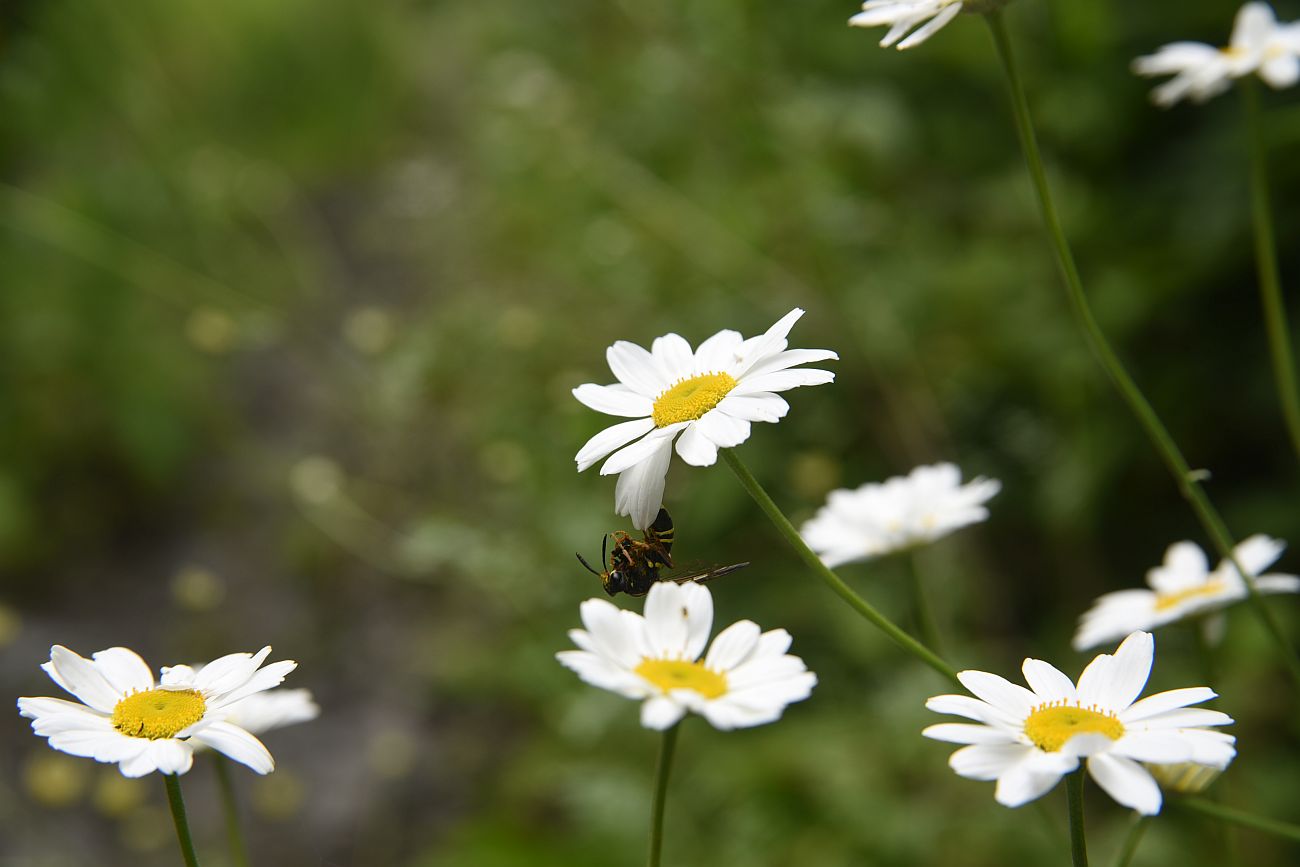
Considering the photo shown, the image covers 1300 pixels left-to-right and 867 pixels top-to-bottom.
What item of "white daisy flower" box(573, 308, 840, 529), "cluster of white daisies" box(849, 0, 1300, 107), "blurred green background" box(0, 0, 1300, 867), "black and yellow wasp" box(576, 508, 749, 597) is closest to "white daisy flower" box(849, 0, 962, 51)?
"cluster of white daisies" box(849, 0, 1300, 107)

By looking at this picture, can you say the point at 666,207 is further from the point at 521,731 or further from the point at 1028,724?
the point at 1028,724

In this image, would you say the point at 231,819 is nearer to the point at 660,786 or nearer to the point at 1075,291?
the point at 660,786

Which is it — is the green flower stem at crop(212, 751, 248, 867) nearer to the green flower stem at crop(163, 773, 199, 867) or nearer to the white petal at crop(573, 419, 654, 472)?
the green flower stem at crop(163, 773, 199, 867)

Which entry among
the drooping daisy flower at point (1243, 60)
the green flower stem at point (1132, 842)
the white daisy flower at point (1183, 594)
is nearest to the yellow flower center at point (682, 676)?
the green flower stem at point (1132, 842)

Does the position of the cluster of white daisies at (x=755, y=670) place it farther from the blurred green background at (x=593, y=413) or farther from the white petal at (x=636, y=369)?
the blurred green background at (x=593, y=413)

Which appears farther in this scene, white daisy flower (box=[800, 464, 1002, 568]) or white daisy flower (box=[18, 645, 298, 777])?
white daisy flower (box=[800, 464, 1002, 568])

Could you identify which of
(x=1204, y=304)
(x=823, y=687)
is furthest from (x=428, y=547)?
(x=1204, y=304)
